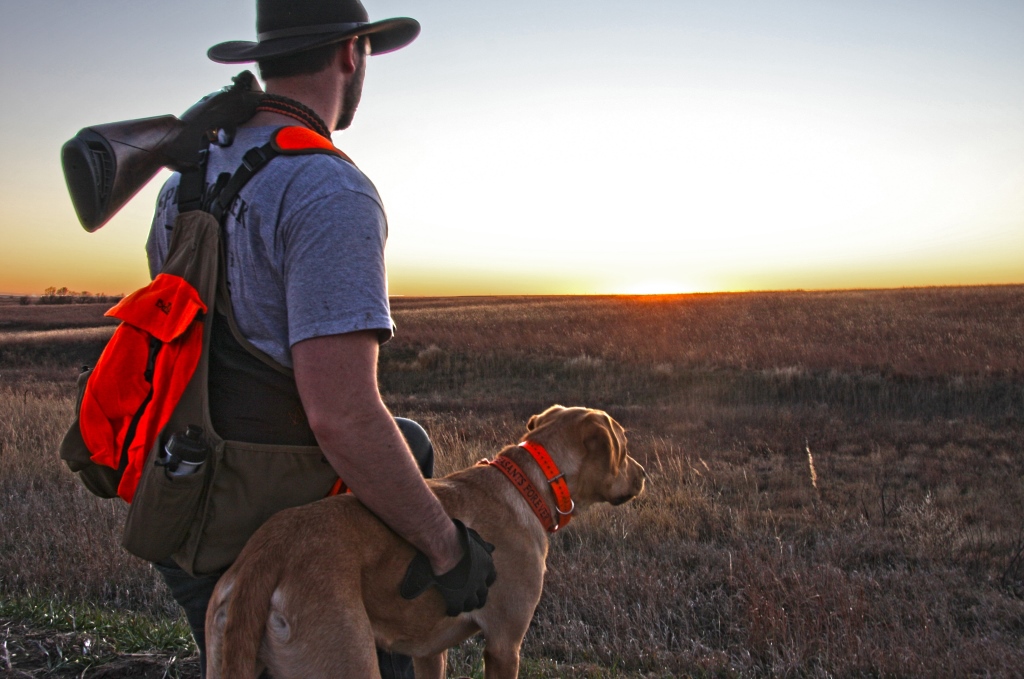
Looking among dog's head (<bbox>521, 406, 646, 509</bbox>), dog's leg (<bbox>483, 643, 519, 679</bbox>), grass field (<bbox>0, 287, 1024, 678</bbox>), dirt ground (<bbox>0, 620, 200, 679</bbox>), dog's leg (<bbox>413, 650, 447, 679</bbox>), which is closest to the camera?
dog's leg (<bbox>483, 643, 519, 679</bbox>)

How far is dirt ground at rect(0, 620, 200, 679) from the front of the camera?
3852 mm

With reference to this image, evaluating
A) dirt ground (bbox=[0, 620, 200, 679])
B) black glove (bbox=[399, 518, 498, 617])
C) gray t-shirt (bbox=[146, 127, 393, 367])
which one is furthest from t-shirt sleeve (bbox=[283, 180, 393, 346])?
dirt ground (bbox=[0, 620, 200, 679])

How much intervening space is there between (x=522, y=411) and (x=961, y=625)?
9.91 meters

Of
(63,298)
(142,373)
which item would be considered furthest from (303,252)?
(63,298)

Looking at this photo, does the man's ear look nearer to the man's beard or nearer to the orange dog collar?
the man's beard

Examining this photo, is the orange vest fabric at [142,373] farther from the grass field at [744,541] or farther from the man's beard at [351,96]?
the grass field at [744,541]

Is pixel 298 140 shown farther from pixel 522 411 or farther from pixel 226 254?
pixel 522 411

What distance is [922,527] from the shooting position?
7.09 m

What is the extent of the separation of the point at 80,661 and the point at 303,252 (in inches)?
130

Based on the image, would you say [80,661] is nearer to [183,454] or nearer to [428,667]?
[428,667]

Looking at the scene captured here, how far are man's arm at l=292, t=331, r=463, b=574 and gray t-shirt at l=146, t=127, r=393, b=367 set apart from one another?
2.1 inches

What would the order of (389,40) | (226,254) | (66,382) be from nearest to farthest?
(226,254)
(389,40)
(66,382)

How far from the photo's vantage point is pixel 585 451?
11.4ft

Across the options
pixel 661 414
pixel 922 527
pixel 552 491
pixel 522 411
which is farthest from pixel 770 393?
pixel 552 491
